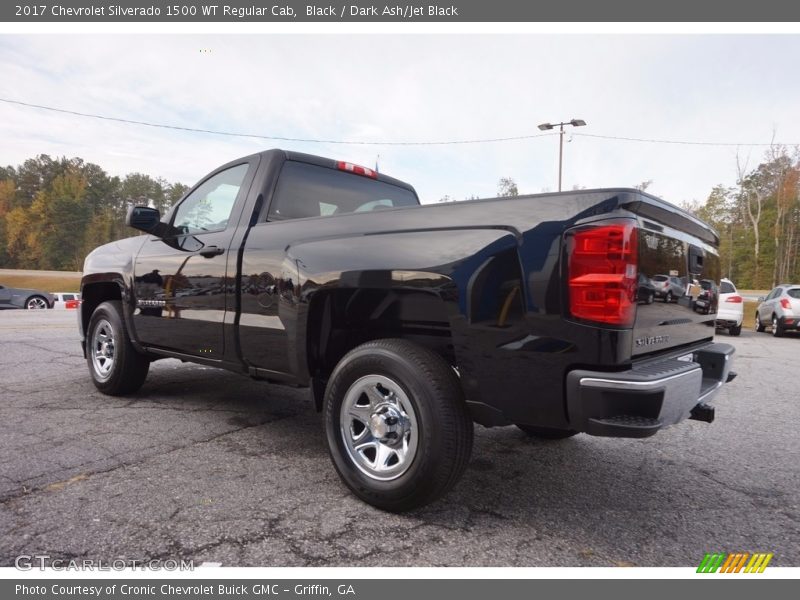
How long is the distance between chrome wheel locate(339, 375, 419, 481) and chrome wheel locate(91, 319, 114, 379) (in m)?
3.02

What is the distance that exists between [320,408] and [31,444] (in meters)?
1.94

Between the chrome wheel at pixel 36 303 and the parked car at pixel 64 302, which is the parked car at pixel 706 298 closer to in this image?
the parked car at pixel 64 302

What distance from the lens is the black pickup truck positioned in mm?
2068

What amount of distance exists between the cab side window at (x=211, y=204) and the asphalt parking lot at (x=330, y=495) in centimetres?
151

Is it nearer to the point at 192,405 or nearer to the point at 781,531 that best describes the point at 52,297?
the point at 192,405

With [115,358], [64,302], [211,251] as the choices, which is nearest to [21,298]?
[64,302]

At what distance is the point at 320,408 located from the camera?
2979mm

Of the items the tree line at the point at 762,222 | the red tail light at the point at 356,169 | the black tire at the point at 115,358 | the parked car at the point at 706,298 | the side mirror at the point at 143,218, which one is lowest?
the black tire at the point at 115,358

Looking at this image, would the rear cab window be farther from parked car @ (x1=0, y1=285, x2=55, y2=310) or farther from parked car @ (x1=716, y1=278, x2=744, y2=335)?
parked car @ (x1=0, y1=285, x2=55, y2=310)

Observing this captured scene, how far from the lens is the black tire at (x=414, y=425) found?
7.54 feet

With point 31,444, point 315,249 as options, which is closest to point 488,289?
point 315,249

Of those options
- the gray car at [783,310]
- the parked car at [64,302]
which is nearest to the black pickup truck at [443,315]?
the gray car at [783,310]

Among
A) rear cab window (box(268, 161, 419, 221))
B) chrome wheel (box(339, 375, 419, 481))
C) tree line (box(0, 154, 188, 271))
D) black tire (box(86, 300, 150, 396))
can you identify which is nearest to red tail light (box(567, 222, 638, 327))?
chrome wheel (box(339, 375, 419, 481))

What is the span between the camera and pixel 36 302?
1792 cm
